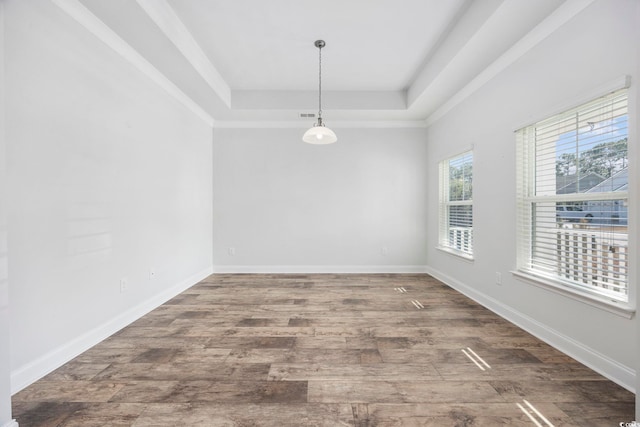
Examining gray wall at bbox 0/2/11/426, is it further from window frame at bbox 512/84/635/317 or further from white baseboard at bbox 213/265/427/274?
white baseboard at bbox 213/265/427/274

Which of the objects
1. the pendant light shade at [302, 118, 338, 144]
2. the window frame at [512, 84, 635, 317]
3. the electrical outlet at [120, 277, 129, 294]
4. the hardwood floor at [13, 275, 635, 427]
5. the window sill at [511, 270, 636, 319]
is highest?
the pendant light shade at [302, 118, 338, 144]

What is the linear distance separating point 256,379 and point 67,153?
214cm

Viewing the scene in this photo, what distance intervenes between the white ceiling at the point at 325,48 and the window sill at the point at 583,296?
205 cm

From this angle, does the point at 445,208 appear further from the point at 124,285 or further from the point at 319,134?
the point at 124,285

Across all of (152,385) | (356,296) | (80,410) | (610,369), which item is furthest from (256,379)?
(610,369)

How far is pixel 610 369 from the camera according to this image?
185 centimetres

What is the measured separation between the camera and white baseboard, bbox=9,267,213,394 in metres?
1.78

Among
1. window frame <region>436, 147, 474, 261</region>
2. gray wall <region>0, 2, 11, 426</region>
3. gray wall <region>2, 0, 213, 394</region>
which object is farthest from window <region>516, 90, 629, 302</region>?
gray wall <region>2, 0, 213, 394</region>

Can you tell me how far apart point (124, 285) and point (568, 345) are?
3.83 meters

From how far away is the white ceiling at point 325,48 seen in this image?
7.66ft

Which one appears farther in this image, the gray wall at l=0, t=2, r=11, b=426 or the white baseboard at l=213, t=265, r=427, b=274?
the white baseboard at l=213, t=265, r=427, b=274

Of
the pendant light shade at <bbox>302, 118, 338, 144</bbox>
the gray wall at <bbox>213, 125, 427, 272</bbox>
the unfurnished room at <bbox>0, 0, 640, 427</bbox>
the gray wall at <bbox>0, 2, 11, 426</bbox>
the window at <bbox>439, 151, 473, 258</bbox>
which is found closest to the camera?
the gray wall at <bbox>0, 2, 11, 426</bbox>

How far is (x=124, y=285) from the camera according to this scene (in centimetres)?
271

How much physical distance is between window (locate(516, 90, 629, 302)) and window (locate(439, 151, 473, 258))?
0.99 m
